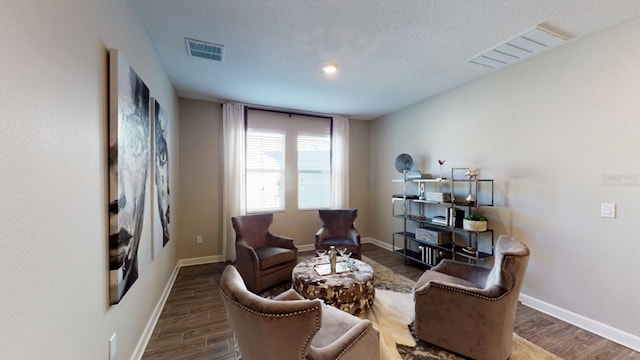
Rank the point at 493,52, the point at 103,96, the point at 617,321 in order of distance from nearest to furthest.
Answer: the point at 103,96, the point at 617,321, the point at 493,52

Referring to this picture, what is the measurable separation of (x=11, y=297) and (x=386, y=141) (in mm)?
5100

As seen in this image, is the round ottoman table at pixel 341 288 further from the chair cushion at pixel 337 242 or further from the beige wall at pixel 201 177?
the beige wall at pixel 201 177

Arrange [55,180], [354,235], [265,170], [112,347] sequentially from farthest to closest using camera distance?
1. [265,170]
2. [354,235]
3. [112,347]
4. [55,180]

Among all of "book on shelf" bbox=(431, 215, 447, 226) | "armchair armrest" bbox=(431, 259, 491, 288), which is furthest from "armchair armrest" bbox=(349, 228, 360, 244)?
"armchair armrest" bbox=(431, 259, 491, 288)

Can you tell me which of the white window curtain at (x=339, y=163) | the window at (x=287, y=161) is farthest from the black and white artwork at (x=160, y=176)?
the white window curtain at (x=339, y=163)

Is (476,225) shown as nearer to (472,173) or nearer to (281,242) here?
(472,173)

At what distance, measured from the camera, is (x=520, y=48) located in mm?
2578

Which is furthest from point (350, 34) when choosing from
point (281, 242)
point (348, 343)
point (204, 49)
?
point (281, 242)

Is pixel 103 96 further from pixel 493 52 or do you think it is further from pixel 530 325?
pixel 530 325

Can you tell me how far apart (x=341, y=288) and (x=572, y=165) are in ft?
8.40

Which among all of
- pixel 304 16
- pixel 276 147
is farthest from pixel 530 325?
pixel 276 147

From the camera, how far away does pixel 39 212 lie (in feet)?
3.08

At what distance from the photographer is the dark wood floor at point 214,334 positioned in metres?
2.04

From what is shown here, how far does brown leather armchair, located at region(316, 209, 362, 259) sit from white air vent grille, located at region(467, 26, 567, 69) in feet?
9.06
